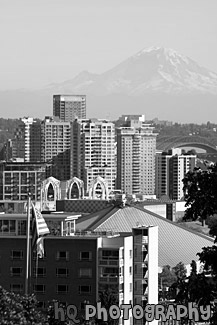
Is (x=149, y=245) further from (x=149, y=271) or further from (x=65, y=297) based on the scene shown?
(x=65, y=297)

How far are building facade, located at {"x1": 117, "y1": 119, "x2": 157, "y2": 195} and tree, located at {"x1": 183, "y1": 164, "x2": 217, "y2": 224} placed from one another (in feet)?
385

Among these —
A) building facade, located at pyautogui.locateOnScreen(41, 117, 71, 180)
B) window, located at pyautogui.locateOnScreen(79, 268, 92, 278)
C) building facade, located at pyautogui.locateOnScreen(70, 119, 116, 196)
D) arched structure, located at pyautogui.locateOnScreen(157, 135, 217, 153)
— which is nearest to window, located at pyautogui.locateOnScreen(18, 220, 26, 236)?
window, located at pyautogui.locateOnScreen(79, 268, 92, 278)

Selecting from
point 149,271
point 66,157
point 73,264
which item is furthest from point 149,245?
point 66,157

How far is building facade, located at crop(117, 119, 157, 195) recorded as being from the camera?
5241 inches

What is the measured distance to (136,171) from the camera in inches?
5320

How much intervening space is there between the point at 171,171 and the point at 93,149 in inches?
271

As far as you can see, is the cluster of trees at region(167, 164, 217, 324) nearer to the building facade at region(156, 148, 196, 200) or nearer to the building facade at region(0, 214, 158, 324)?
the building facade at region(0, 214, 158, 324)

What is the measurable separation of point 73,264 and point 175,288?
15311 mm

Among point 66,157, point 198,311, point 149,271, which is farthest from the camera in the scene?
point 66,157

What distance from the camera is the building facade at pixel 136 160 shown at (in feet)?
437

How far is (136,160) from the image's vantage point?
136125 mm

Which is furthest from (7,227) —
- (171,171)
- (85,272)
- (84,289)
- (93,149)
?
(93,149)

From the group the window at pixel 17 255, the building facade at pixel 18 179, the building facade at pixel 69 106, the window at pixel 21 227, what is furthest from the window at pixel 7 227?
the building facade at pixel 69 106

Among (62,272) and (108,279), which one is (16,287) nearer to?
(62,272)
